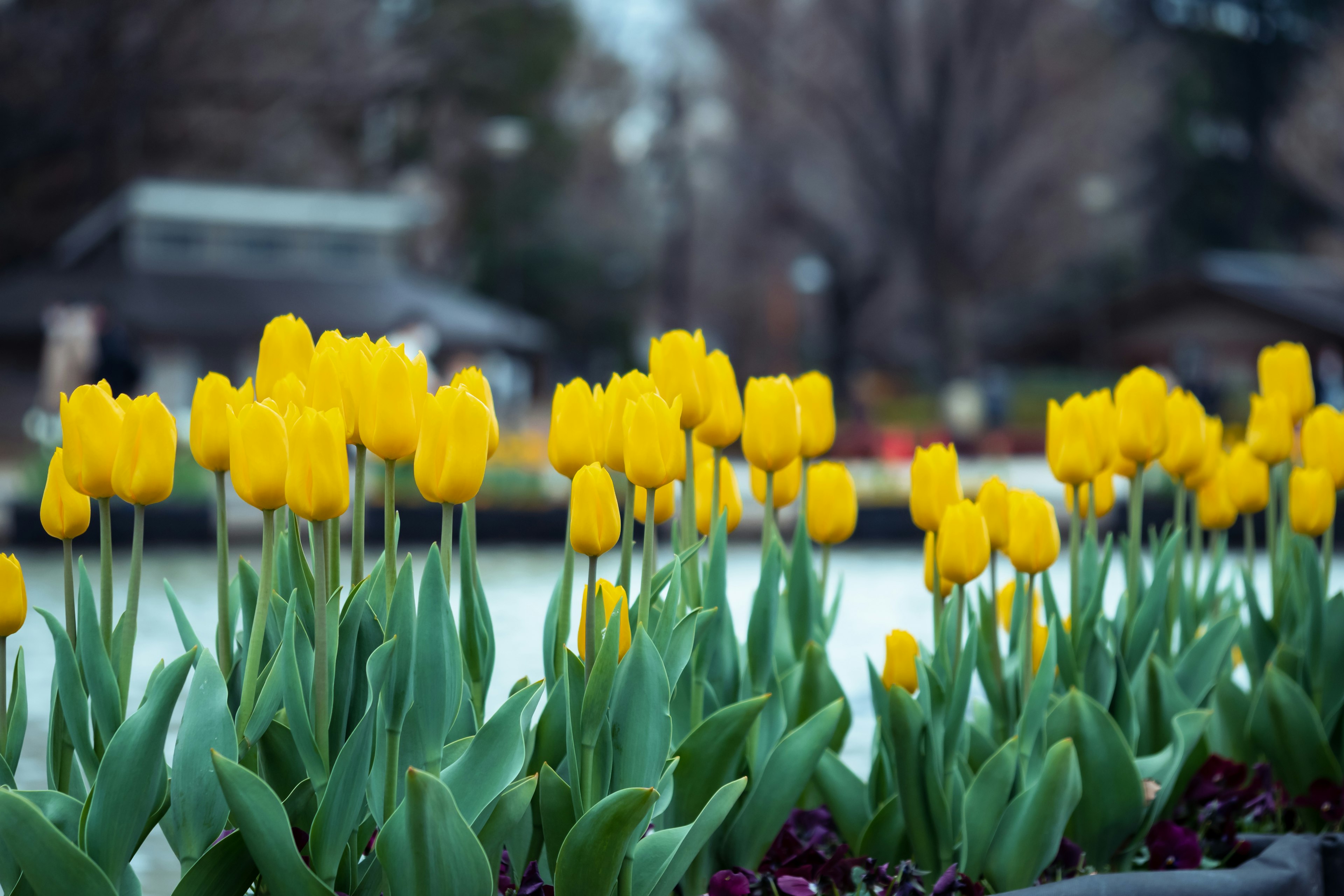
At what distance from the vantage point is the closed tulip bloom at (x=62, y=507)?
6.18 ft

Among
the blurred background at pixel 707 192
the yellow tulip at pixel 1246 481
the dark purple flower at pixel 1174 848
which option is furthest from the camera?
the blurred background at pixel 707 192

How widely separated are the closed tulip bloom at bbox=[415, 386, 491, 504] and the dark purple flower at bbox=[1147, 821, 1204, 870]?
4.57 feet

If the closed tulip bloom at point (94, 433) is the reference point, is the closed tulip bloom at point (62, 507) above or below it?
below

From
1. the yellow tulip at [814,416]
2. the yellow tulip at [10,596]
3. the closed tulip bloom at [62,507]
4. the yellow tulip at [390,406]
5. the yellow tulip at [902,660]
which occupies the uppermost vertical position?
the yellow tulip at [390,406]

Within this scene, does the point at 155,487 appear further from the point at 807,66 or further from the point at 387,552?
the point at 807,66

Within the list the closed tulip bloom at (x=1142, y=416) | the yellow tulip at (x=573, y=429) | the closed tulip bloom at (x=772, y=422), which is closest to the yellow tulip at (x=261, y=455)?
the yellow tulip at (x=573, y=429)

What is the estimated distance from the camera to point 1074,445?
7.40 ft

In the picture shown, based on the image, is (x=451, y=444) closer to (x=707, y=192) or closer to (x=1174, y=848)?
(x=1174, y=848)

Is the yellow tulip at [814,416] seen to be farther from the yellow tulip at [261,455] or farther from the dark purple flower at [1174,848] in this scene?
the yellow tulip at [261,455]

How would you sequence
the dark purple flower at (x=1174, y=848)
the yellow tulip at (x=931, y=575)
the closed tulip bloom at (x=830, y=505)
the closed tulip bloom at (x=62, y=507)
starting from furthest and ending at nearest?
the closed tulip bloom at (x=830, y=505), the yellow tulip at (x=931, y=575), the dark purple flower at (x=1174, y=848), the closed tulip bloom at (x=62, y=507)

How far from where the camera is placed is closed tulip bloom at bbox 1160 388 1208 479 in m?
2.50

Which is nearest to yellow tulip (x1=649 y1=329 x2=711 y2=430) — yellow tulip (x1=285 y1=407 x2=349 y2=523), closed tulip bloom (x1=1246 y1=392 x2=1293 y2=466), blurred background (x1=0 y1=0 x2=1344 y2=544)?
yellow tulip (x1=285 y1=407 x2=349 y2=523)

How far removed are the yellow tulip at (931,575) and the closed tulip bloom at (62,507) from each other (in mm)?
1362

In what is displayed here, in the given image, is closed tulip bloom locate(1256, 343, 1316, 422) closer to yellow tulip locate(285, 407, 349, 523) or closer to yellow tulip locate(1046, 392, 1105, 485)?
yellow tulip locate(1046, 392, 1105, 485)
